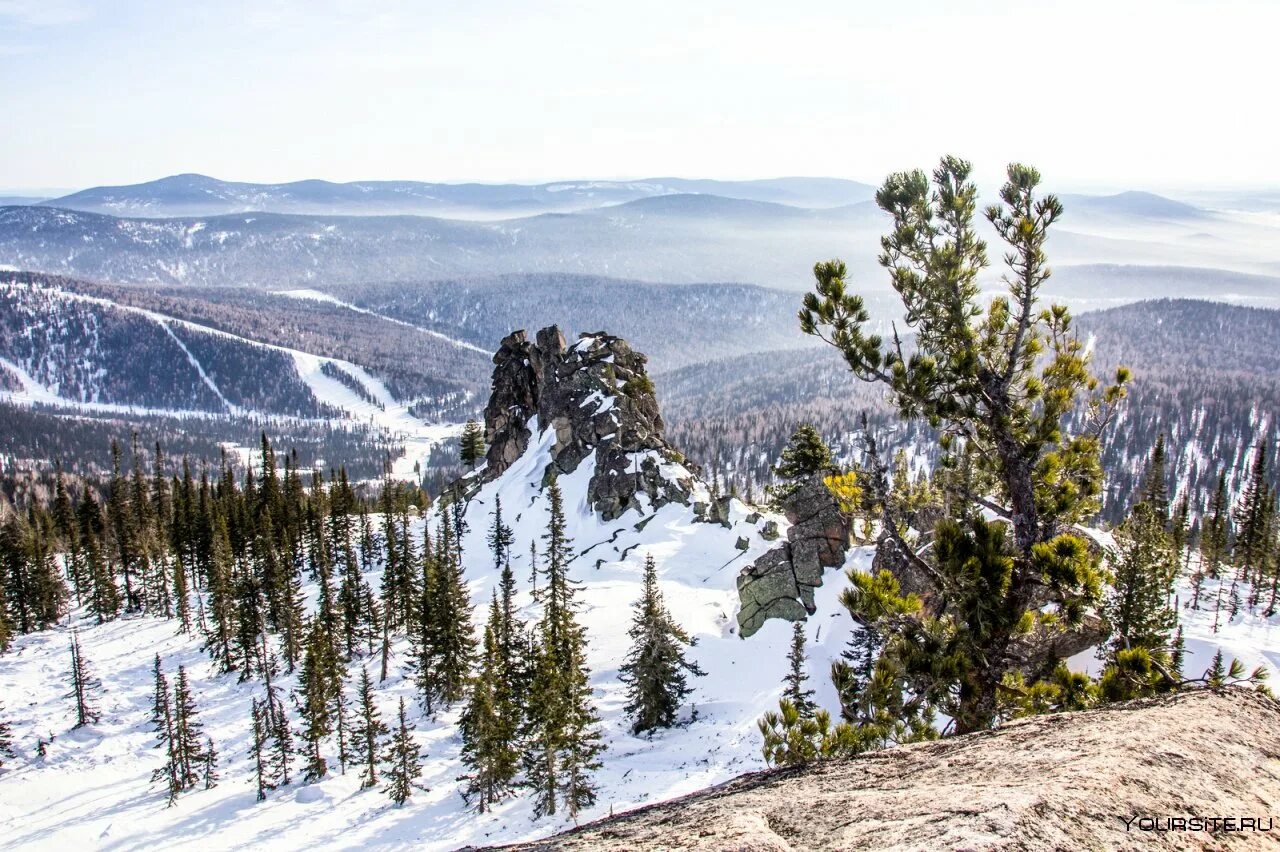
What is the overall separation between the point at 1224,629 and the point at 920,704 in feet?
243

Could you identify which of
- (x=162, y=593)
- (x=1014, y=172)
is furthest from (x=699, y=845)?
(x=162, y=593)

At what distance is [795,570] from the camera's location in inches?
2125

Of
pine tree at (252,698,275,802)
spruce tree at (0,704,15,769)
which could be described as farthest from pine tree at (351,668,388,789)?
spruce tree at (0,704,15,769)

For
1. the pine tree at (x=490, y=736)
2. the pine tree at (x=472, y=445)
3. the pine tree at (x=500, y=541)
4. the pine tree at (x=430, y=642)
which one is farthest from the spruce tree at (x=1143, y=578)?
the pine tree at (x=472, y=445)

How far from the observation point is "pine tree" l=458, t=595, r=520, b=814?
39625mm

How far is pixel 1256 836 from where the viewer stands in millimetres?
5273

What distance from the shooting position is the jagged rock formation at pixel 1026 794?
5.10m

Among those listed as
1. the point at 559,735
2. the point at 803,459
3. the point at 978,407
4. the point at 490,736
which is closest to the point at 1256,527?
the point at 803,459

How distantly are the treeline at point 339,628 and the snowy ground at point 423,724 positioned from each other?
5.01ft

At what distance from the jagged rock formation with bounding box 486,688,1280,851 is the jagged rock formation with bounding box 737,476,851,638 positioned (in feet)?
153

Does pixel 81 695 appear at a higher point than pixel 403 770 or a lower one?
lower

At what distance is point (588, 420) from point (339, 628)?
37695 millimetres

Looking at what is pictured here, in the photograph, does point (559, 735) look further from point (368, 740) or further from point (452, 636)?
point (452, 636)

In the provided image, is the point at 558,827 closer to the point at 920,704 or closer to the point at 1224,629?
the point at 920,704
